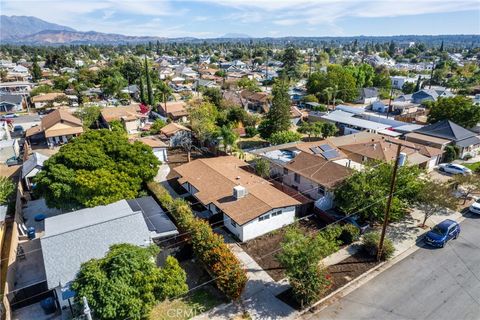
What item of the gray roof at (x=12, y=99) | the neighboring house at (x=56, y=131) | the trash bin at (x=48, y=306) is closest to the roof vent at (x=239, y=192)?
the trash bin at (x=48, y=306)

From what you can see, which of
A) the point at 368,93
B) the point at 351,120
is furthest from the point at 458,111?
the point at 368,93

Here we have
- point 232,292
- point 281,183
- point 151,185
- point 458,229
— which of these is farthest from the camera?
point 281,183

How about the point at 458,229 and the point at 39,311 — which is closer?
the point at 39,311

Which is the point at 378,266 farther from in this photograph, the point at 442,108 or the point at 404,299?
the point at 442,108

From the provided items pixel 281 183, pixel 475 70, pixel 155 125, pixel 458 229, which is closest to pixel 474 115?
pixel 458 229

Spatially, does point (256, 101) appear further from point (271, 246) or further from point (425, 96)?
point (271, 246)
